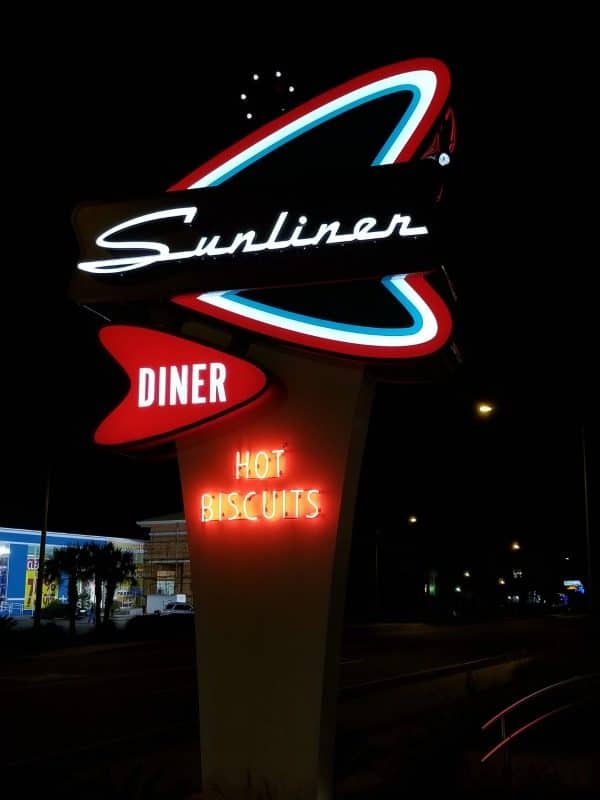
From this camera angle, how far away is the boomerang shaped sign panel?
27.4 ft

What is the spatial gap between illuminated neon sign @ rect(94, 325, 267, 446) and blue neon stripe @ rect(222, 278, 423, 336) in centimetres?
56

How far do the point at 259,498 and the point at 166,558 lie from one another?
53.8 m

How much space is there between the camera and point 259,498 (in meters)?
9.10

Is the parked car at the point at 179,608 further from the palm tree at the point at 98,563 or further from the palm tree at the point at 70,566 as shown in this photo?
the palm tree at the point at 70,566

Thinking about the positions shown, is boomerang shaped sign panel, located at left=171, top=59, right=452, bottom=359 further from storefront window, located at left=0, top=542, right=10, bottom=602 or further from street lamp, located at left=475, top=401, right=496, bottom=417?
storefront window, located at left=0, top=542, right=10, bottom=602

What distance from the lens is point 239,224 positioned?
357 inches

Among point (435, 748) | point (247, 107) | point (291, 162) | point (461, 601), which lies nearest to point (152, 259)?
point (291, 162)

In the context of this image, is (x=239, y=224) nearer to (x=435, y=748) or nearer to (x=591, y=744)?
(x=435, y=748)

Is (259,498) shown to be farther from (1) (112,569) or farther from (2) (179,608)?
(2) (179,608)

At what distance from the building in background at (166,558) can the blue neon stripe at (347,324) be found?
52.6 metres

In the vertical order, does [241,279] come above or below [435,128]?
below

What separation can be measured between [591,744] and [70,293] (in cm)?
849

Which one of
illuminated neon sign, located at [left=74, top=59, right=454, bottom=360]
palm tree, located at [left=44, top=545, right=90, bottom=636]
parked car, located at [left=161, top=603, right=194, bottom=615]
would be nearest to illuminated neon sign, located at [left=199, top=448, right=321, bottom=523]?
illuminated neon sign, located at [left=74, top=59, right=454, bottom=360]

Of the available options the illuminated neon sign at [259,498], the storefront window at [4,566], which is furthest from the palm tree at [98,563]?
the illuminated neon sign at [259,498]
